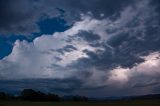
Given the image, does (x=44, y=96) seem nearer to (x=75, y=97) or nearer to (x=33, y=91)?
(x=33, y=91)

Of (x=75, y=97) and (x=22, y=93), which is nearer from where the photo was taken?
(x=22, y=93)

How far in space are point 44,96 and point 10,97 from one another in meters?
27.9

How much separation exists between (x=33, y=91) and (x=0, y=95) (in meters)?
28.0

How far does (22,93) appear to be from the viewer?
18650cm

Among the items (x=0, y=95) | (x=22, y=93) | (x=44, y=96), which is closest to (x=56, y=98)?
(x=44, y=96)

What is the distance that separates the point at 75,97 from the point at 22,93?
38.4 meters

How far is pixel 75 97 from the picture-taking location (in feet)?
653

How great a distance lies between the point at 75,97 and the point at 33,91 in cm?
3164

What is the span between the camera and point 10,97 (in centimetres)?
19838

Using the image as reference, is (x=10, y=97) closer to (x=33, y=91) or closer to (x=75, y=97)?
(x=33, y=91)

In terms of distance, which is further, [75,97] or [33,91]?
[75,97]

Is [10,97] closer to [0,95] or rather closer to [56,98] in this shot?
[0,95]

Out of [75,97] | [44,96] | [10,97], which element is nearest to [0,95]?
[10,97]

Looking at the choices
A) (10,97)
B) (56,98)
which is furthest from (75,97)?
(10,97)
